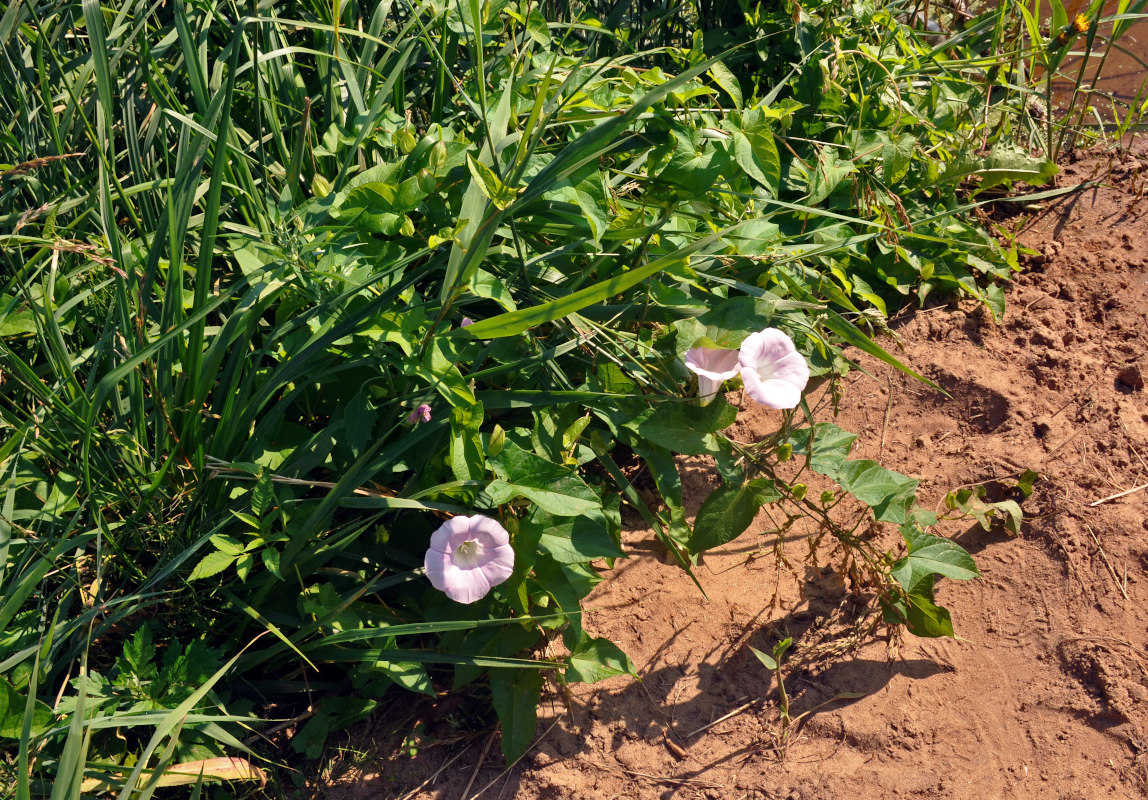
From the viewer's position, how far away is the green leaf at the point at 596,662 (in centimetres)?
160

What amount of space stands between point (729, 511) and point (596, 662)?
0.40m

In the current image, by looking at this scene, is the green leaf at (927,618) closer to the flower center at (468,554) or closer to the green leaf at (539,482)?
the green leaf at (539,482)

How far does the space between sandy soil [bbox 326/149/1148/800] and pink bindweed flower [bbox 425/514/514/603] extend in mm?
420

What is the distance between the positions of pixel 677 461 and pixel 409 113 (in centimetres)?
112

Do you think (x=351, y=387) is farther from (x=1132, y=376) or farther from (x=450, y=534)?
(x=1132, y=376)

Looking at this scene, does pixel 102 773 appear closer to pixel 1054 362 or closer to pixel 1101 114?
pixel 1054 362

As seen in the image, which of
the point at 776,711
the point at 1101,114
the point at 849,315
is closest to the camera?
the point at 776,711

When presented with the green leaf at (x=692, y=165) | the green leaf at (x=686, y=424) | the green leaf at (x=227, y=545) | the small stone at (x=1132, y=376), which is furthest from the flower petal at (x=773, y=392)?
the small stone at (x=1132, y=376)

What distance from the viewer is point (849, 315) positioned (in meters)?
2.24

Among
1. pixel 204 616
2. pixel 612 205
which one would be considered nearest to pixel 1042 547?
pixel 612 205

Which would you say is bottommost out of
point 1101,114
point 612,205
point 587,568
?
point 587,568

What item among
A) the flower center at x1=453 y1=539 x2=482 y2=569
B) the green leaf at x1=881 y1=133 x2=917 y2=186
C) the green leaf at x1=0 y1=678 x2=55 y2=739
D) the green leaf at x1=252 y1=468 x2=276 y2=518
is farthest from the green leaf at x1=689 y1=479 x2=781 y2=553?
the green leaf at x1=0 y1=678 x2=55 y2=739

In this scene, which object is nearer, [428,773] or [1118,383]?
[428,773]

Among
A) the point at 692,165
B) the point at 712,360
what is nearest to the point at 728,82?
the point at 692,165
